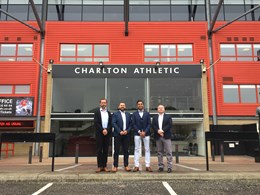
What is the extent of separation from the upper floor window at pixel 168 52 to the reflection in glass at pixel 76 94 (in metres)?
4.63

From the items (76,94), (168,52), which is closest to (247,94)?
(168,52)

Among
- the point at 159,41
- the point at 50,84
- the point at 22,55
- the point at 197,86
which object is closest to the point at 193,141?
the point at 197,86

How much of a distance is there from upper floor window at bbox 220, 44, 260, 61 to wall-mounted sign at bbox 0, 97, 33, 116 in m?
14.0

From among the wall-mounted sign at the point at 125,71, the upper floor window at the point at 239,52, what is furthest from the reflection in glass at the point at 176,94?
the upper floor window at the point at 239,52

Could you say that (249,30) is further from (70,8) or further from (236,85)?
(70,8)

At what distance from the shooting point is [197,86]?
16.3 metres

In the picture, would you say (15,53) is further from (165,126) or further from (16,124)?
(165,126)

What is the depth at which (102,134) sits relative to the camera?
7039 millimetres

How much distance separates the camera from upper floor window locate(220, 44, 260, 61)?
18.9 metres

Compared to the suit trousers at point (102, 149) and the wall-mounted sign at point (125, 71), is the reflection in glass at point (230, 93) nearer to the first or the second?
the wall-mounted sign at point (125, 71)

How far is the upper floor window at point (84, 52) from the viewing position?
61.7 ft

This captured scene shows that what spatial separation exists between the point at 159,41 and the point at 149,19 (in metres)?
2.06

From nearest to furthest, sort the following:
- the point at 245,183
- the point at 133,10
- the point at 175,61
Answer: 1. the point at 245,183
2. the point at 175,61
3. the point at 133,10

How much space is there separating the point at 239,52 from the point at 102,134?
1537cm
